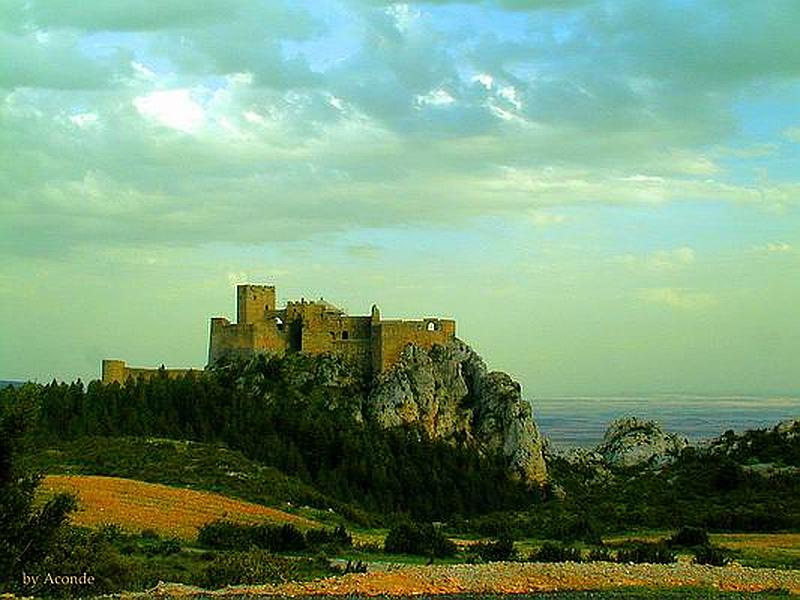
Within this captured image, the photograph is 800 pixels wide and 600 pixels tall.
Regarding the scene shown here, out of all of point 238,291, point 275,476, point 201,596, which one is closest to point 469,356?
point 238,291

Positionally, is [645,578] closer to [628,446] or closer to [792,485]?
[792,485]

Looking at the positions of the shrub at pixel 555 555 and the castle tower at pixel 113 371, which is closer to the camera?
the shrub at pixel 555 555

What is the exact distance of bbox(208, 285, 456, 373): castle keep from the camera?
71.6 m

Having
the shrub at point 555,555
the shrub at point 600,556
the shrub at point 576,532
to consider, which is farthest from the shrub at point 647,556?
the shrub at point 576,532

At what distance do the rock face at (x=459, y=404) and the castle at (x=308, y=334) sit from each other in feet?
4.49

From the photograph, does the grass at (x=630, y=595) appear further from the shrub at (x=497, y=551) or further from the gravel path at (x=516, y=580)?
the shrub at (x=497, y=551)

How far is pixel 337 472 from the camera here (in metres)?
54.7

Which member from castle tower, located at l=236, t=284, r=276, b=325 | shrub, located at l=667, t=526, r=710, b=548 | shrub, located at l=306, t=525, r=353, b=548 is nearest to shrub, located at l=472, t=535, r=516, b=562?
shrub, located at l=306, t=525, r=353, b=548

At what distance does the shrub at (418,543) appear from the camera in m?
24.6

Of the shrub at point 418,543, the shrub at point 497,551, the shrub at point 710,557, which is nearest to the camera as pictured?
the shrub at point 710,557

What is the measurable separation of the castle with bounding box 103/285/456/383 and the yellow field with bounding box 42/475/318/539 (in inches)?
1443

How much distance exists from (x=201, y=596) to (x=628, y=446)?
205 feet

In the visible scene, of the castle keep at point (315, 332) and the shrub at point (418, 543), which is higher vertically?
the castle keep at point (315, 332)

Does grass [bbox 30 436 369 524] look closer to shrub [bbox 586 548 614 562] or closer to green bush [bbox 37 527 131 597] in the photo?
shrub [bbox 586 548 614 562]
